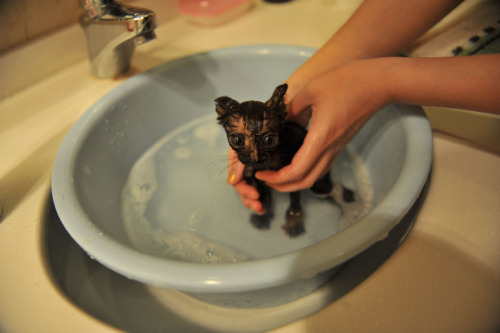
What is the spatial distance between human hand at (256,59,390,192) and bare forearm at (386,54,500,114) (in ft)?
0.10

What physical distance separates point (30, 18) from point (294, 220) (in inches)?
39.5

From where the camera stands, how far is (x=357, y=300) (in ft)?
1.98

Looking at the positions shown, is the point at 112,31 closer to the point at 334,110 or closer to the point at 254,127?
the point at 254,127

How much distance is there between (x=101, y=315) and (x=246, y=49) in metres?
0.89

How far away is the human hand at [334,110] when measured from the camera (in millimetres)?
738

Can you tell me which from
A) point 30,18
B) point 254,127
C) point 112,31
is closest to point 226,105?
point 254,127

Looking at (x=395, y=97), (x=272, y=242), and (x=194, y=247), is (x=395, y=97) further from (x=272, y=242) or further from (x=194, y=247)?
(x=194, y=247)

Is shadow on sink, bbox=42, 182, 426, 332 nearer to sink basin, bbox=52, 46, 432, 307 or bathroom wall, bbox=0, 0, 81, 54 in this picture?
sink basin, bbox=52, 46, 432, 307

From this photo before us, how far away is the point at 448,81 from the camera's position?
695 mm

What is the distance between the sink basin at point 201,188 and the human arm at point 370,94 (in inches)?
3.9

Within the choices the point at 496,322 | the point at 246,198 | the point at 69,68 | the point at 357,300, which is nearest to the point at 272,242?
the point at 246,198

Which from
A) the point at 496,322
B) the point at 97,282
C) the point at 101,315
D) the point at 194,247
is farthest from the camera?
the point at 194,247

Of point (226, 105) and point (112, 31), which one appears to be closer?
point (226, 105)

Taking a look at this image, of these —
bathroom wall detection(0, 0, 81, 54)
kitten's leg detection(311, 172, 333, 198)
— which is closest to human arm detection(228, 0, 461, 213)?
kitten's leg detection(311, 172, 333, 198)
